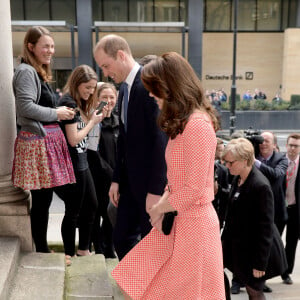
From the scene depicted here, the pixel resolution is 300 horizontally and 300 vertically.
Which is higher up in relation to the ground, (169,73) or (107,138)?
(169,73)

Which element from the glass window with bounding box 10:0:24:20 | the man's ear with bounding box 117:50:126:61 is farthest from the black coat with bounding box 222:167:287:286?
the glass window with bounding box 10:0:24:20

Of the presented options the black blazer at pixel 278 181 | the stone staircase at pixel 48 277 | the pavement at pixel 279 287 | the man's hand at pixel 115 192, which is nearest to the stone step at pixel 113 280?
the stone staircase at pixel 48 277

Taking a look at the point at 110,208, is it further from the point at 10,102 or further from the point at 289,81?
the point at 289,81

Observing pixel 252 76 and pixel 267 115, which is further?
pixel 252 76

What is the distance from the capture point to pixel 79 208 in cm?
362

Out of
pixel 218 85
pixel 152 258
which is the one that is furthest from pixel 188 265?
pixel 218 85

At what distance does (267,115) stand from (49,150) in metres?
18.6

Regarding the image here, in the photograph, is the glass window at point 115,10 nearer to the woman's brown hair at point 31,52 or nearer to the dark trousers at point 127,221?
the woman's brown hair at point 31,52

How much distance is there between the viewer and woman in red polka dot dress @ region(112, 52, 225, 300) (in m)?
1.99

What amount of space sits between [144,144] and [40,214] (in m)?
1.39

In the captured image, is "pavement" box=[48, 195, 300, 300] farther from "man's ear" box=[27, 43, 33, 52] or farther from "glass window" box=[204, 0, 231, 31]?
"glass window" box=[204, 0, 231, 31]

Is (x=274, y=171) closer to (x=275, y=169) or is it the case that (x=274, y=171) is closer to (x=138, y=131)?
(x=275, y=169)

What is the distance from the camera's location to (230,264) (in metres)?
3.57

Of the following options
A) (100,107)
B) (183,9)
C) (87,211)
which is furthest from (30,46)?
(183,9)
